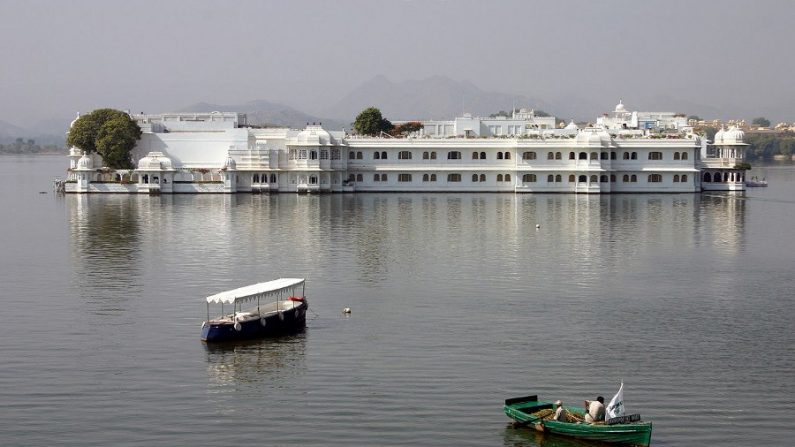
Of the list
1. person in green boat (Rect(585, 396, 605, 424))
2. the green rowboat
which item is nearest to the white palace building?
the green rowboat

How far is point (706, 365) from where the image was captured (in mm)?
21484

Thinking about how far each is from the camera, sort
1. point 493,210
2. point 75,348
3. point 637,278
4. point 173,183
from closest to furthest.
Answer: point 75,348 → point 637,278 → point 493,210 → point 173,183

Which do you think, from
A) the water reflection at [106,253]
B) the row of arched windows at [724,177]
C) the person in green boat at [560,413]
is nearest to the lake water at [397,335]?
the water reflection at [106,253]

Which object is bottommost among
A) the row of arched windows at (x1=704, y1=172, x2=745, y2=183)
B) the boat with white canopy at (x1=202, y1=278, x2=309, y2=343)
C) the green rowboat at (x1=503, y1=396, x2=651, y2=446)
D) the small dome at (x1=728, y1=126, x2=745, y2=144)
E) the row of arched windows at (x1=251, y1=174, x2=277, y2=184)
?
the green rowboat at (x1=503, y1=396, x2=651, y2=446)

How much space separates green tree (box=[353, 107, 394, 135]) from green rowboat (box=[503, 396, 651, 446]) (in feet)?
260

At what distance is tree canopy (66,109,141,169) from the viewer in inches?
2987

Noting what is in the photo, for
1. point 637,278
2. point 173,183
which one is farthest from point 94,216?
point 637,278

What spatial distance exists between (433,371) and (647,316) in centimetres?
843

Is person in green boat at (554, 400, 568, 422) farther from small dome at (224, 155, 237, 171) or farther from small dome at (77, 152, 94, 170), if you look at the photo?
small dome at (77, 152, 94, 170)

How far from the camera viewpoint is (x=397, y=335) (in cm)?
2398

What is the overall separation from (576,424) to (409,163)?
60570 mm

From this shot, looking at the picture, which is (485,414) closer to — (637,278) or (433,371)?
(433,371)

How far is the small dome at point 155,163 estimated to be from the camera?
73.4m

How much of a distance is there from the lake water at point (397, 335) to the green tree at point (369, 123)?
166 ft
